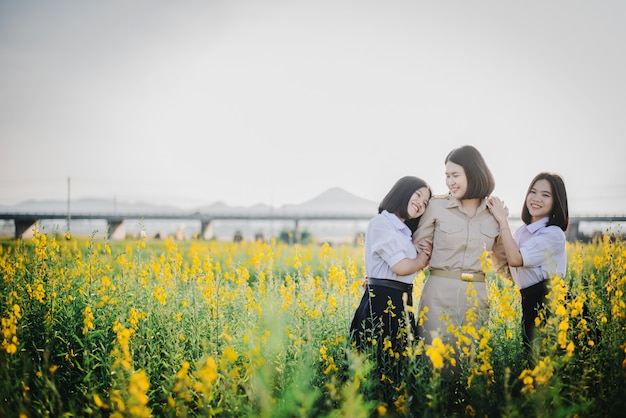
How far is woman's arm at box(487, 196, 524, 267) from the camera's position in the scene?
331cm

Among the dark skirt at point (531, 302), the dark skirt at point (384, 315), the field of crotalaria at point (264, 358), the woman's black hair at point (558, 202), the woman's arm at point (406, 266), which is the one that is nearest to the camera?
the field of crotalaria at point (264, 358)

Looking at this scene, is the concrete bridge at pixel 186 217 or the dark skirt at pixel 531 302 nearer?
the dark skirt at pixel 531 302

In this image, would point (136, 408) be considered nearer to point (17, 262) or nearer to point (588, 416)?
point (588, 416)

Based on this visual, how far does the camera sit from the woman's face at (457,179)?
11.1ft

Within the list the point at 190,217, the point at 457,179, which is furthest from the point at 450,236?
the point at 190,217

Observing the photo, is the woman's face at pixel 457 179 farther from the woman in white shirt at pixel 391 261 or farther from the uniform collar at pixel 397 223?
the uniform collar at pixel 397 223

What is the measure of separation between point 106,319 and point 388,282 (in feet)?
8.55

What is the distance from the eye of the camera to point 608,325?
3.25m

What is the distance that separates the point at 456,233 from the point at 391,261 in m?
0.56

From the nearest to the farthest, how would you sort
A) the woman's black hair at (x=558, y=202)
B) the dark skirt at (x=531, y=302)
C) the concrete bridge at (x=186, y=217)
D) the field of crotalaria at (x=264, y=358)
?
the field of crotalaria at (x=264, y=358) < the dark skirt at (x=531, y=302) < the woman's black hair at (x=558, y=202) < the concrete bridge at (x=186, y=217)

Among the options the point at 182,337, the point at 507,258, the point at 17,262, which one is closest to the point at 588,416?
the point at 507,258

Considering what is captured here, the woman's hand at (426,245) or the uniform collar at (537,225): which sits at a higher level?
the uniform collar at (537,225)

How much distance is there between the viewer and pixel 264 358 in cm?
296

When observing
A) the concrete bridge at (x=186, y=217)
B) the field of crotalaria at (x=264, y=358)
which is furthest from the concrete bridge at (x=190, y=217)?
the field of crotalaria at (x=264, y=358)
